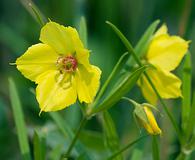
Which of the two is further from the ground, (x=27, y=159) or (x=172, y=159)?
(x=27, y=159)

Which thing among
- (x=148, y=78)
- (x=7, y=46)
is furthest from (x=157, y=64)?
(x=7, y=46)

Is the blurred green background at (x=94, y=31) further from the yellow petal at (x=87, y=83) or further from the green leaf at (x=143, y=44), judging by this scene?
the yellow petal at (x=87, y=83)

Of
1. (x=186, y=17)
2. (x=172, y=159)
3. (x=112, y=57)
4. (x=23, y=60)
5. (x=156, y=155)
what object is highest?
(x=23, y=60)

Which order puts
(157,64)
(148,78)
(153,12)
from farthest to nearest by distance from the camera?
(153,12)
(157,64)
(148,78)

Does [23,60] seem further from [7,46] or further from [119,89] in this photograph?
[7,46]

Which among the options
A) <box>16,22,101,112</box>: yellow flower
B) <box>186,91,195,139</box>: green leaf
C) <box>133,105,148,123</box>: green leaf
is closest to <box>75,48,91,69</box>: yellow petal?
<box>16,22,101,112</box>: yellow flower

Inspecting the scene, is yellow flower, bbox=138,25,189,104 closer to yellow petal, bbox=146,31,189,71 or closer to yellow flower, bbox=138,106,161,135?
yellow petal, bbox=146,31,189,71
